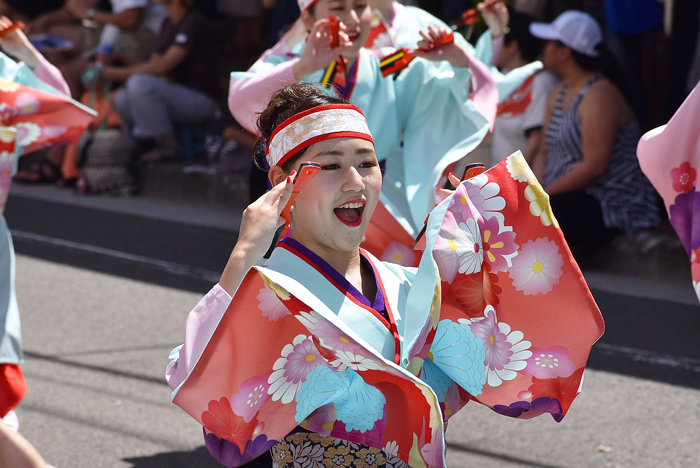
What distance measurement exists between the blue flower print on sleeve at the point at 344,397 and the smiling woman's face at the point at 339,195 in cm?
26

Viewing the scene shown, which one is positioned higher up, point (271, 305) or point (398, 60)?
point (271, 305)

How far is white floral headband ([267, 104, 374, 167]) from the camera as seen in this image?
1.96m

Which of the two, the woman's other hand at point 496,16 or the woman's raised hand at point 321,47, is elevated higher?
the woman's raised hand at point 321,47

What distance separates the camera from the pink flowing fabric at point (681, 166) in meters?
2.58

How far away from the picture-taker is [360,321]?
6.26 feet

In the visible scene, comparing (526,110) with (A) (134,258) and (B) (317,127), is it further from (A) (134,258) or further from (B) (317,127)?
(B) (317,127)

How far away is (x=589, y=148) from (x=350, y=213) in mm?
3733

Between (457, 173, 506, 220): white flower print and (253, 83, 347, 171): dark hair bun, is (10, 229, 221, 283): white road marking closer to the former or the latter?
(253, 83, 347, 171): dark hair bun

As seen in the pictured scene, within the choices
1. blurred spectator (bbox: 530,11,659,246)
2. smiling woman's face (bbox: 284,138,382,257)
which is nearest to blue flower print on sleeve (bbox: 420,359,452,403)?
smiling woman's face (bbox: 284,138,382,257)

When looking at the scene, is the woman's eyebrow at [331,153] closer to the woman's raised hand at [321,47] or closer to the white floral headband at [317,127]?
the white floral headband at [317,127]

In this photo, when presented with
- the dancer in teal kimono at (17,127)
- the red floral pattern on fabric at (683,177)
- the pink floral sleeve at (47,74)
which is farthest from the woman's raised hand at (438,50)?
the pink floral sleeve at (47,74)

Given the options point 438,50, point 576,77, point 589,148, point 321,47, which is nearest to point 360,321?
point 321,47

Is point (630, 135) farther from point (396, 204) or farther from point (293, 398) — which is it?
point (293, 398)

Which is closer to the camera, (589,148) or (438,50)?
(438,50)
